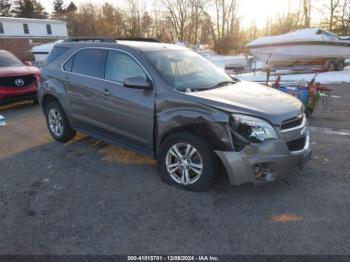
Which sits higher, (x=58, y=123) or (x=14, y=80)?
(x=14, y=80)

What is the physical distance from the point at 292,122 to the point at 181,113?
130 cm

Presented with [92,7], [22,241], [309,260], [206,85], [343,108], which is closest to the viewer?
[309,260]

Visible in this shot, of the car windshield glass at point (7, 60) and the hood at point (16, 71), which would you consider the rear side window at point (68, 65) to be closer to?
the hood at point (16, 71)

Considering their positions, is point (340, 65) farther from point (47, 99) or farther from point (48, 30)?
point (48, 30)

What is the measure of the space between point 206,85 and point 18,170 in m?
3.05

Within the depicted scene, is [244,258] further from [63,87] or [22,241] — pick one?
[63,87]

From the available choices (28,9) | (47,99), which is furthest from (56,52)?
(28,9)

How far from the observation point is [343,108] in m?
8.41

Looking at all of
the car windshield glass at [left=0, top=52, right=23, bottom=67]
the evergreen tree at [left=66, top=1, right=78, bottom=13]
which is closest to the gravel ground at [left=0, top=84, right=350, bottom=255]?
the car windshield glass at [left=0, top=52, right=23, bottom=67]

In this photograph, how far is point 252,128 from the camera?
3443 millimetres

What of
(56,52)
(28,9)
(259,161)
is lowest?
(259,161)

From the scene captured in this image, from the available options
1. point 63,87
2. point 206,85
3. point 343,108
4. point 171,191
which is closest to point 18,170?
point 63,87

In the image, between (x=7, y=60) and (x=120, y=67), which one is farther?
(x=7, y=60)

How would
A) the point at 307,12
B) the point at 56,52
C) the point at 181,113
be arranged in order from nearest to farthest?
the point at 181,113, the point at 56,52, the point at 307,12
